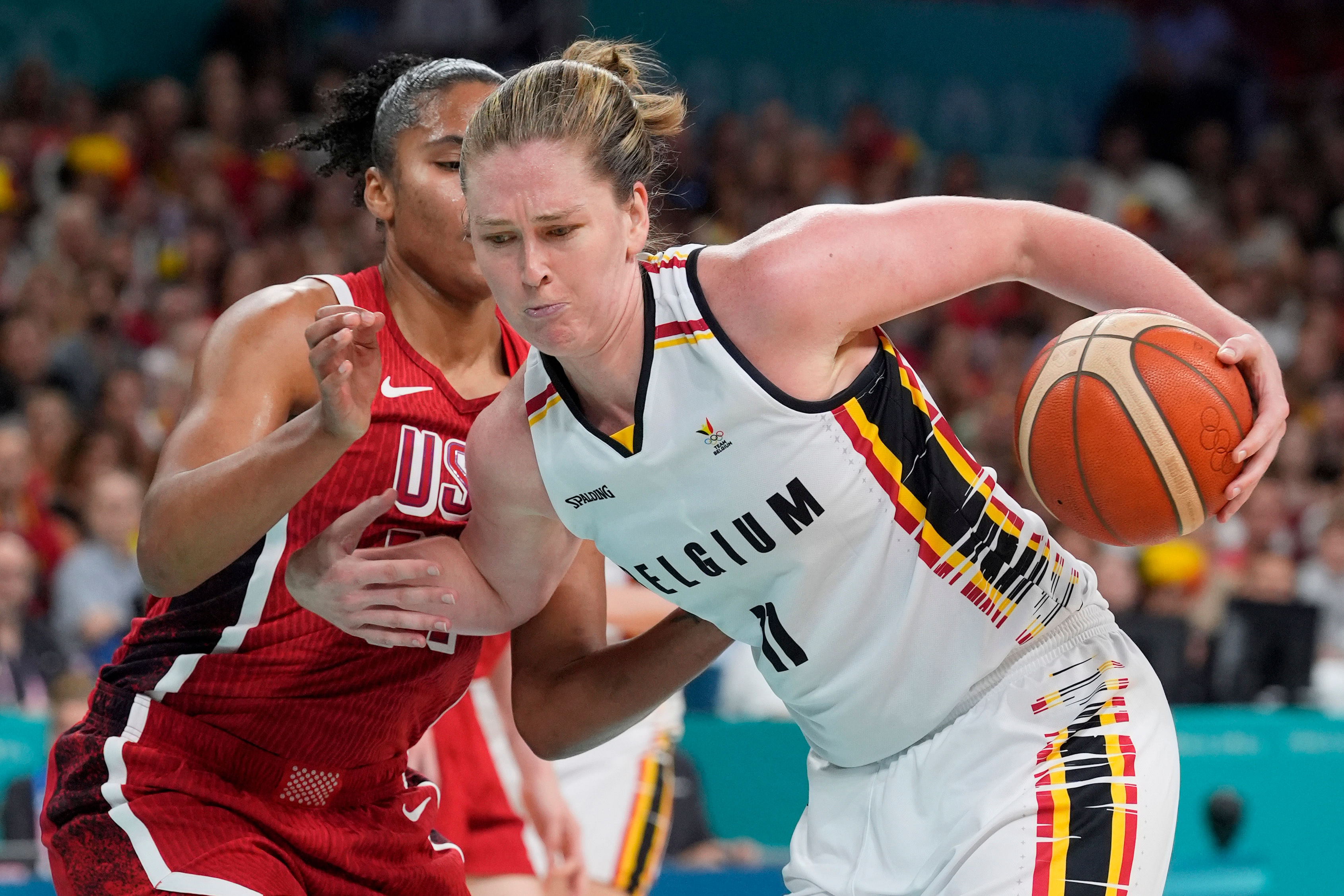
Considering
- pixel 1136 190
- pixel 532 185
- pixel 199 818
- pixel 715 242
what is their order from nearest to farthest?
pixel 532 185
pixel 199 818
pixel 715 242
pixel 1136 190

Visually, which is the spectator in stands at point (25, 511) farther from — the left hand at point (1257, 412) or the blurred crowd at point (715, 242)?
the left hand at point (1257, 412)

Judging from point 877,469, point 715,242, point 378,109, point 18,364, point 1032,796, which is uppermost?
point 378,109

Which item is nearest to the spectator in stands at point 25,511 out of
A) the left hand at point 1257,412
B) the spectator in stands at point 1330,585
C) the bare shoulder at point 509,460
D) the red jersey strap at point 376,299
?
the red jersey strap at point 376,299

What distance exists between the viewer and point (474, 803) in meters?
4.61

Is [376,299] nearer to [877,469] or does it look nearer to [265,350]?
[265,350]

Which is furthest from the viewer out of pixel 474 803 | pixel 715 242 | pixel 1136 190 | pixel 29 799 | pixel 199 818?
pixel 1136 190

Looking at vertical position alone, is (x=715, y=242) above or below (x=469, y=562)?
below

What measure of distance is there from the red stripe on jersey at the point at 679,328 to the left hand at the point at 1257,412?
2.88 feet

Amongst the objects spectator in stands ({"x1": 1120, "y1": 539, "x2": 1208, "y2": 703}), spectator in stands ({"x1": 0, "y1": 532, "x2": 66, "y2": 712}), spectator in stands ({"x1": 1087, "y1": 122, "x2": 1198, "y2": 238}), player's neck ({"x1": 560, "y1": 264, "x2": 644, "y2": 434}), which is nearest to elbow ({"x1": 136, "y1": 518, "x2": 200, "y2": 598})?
player's neck ({"x1": 560, "y1": 264, "x2": 644, "y2": 434})

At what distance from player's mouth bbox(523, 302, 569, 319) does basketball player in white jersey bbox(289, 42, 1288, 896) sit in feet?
0.04

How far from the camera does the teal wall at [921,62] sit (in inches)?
528

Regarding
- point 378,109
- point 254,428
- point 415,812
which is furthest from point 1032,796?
point 378,109

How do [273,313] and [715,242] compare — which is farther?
[715,242]

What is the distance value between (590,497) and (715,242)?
29.4 ft
